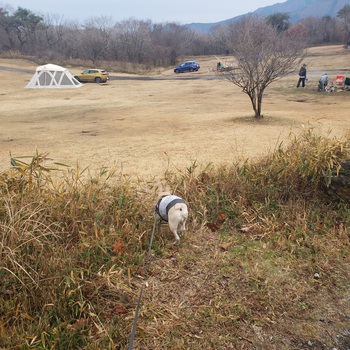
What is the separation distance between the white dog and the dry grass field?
2.13 m

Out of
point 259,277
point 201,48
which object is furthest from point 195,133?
point 201,48

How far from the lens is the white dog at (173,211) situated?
3180 millimetres

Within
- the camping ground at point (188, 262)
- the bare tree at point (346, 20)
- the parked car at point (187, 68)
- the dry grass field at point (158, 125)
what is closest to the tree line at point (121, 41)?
the bare tree at point (346, 20)

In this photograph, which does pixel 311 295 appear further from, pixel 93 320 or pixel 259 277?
pixel 93 320

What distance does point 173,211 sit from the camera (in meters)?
3.17

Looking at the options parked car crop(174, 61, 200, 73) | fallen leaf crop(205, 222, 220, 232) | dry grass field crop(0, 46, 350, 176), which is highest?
parked car crop(174, 61, 200, 73)

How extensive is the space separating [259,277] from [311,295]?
0.42m

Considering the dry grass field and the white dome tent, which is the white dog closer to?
the dry grass field

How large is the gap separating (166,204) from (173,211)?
0.35 feet

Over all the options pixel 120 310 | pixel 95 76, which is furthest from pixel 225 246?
pixel 95 76

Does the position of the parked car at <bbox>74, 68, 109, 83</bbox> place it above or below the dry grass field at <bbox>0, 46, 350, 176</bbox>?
above

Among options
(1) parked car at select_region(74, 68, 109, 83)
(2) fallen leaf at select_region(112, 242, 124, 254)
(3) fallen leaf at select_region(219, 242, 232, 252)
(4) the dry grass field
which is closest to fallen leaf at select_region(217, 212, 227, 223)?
(3) fallen leaf at select_region(219, 242, 232, 252)

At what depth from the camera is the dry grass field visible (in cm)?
654

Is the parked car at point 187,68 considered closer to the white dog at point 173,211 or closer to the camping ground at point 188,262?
the camping ground at point 188,262
